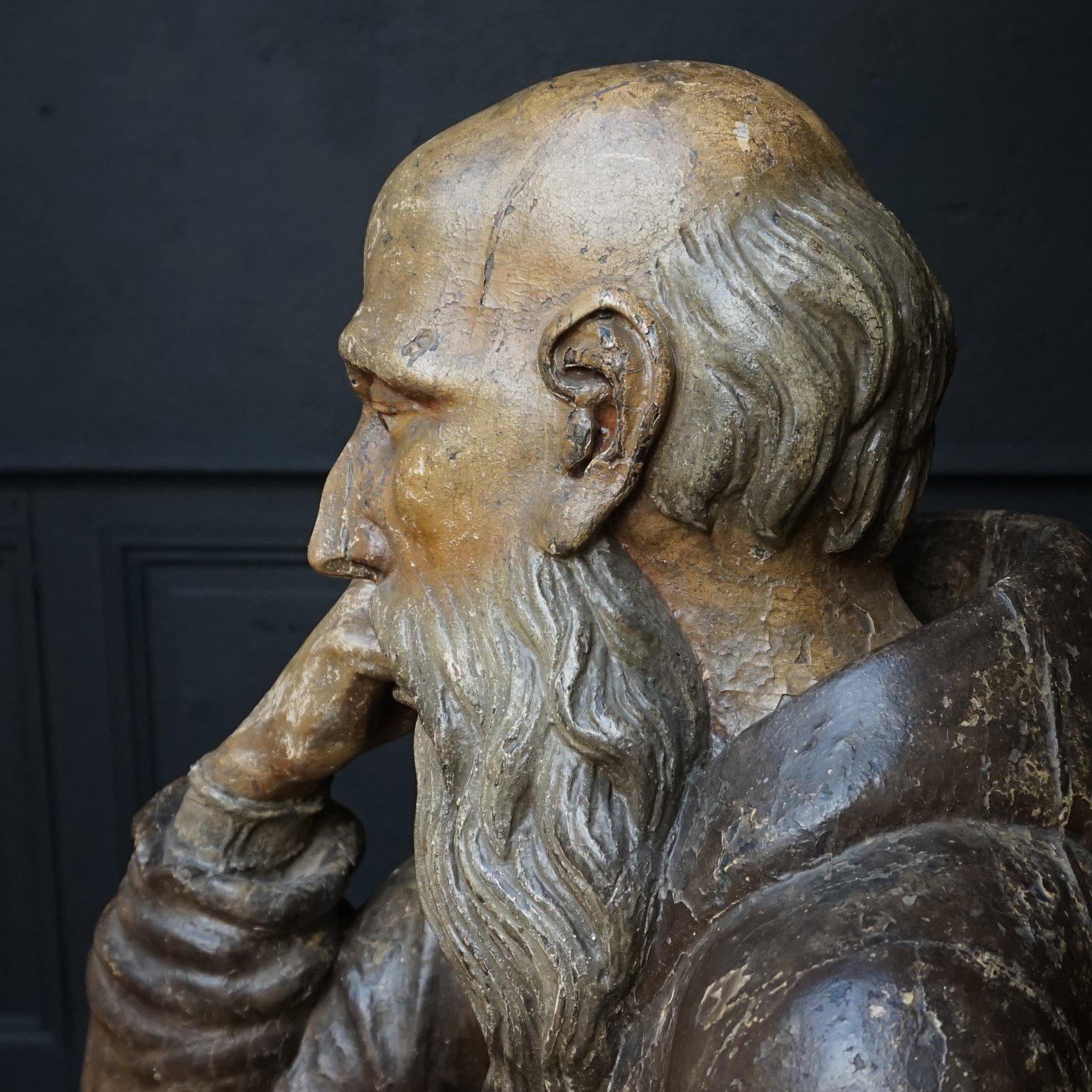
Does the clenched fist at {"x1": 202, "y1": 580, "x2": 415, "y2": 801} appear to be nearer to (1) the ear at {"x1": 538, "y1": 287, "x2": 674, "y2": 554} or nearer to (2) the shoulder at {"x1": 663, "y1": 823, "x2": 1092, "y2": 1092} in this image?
(1) the ear at {"x1": 538, "y1": 287, "x2": 674, "y2": 554}

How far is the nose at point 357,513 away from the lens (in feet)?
4.85

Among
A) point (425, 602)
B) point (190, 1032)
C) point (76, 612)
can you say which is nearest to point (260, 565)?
point (76, 612)

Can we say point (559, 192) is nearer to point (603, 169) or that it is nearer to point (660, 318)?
point (603, 169)

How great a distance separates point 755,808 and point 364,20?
5.65 ft

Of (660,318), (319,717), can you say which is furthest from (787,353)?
(319,717)

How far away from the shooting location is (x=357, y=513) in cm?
149

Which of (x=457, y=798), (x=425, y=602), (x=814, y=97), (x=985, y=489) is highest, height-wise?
(x=814, y=97)

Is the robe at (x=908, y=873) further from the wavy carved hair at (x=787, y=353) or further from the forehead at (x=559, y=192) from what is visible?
the forehead at (x=559, y=192)

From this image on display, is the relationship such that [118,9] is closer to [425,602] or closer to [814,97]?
[814,97]

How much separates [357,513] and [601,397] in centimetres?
31

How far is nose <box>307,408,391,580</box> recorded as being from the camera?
4.85 feet

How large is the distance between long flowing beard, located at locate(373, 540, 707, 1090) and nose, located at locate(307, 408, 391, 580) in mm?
121

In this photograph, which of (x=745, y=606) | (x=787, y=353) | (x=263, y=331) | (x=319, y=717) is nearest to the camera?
(x=787, y=353)

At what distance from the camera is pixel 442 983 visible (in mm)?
1795
